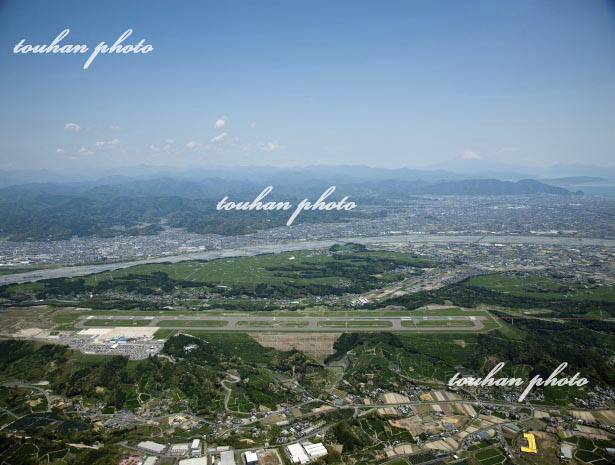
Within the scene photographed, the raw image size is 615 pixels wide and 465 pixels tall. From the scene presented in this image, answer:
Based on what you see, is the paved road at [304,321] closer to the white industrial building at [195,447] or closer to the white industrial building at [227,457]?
the white industrial building at [195,447]

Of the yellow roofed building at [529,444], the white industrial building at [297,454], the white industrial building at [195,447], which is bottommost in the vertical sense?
the yellow roofed building at [529,444]

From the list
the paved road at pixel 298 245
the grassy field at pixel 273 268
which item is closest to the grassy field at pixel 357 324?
the grassy field at pixel 273 268

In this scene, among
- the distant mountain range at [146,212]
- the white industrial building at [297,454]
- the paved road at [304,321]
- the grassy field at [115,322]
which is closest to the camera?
the white industrial building at [297,454]

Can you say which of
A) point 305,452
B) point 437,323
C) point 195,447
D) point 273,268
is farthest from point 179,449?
point 273,268

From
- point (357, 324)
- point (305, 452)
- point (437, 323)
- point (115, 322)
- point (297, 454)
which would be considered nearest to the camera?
point (297, 454)

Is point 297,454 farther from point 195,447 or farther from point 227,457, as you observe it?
point 195,447

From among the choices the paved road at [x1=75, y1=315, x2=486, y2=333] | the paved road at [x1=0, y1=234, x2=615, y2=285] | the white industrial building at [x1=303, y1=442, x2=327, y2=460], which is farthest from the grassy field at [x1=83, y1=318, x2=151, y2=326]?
the white industrial building at [x1=303, y1=442, x2=327, y2=460]
